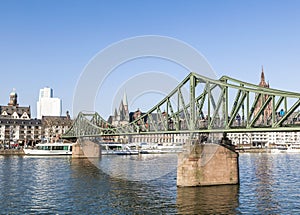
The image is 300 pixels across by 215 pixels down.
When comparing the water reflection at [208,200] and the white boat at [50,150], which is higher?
the white boat at [50,150]

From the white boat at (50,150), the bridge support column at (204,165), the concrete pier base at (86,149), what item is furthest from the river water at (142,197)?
the white boat at (50,150)

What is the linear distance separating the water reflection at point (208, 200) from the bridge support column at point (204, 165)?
49.0 inches

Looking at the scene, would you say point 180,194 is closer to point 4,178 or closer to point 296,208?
point 296,208

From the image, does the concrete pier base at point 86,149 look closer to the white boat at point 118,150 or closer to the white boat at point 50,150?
the white boat at point 50,150

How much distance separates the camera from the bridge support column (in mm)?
54812

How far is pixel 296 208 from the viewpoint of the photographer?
4162 cm

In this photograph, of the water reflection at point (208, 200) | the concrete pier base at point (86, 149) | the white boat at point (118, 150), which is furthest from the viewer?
the white boat at point (118, 150)

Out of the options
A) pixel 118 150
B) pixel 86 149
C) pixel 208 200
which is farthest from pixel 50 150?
pixel 208 200

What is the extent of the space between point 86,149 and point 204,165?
95.5m

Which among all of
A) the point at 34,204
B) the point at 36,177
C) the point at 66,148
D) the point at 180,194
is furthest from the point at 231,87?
the point at 66,148

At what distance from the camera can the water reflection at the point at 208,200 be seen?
40375 mm

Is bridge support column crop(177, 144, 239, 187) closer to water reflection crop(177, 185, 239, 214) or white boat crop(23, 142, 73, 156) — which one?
water reflection crop(177, 185, 239, 214)

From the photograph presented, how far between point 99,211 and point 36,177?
3520 cm

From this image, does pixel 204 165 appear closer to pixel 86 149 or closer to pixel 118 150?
pixel 86 149
